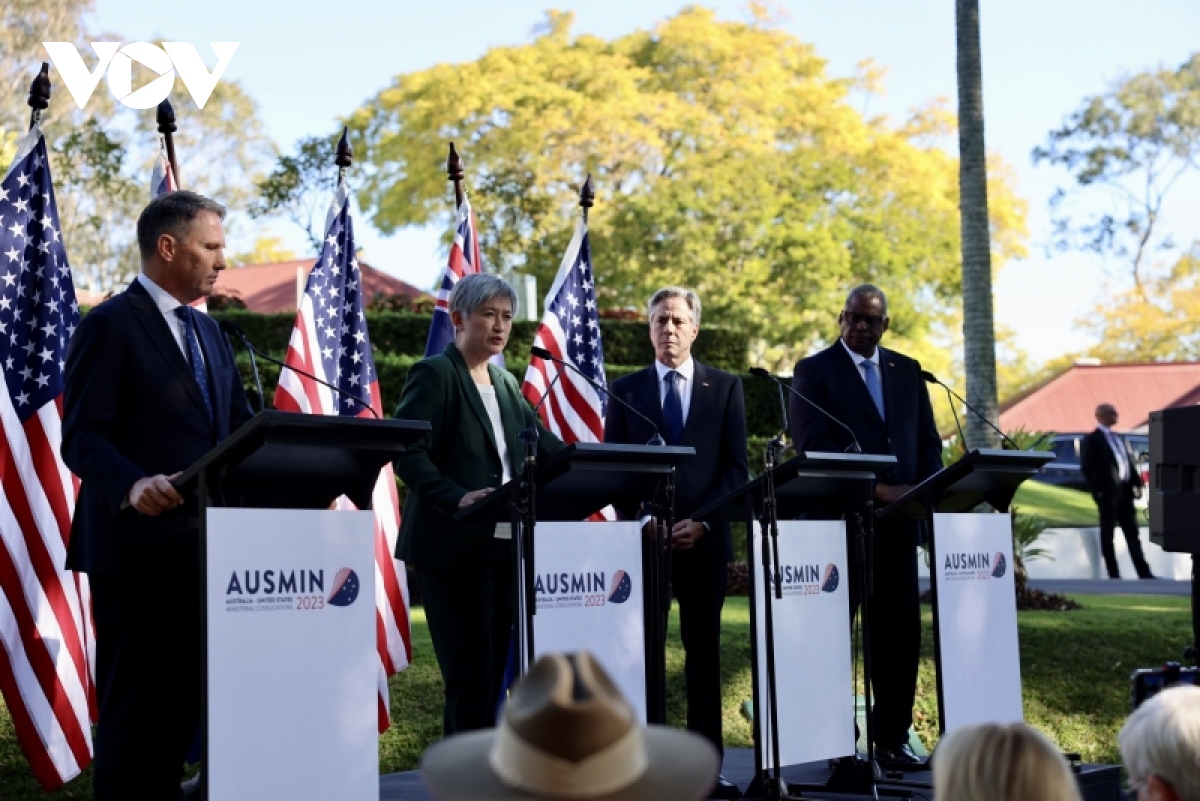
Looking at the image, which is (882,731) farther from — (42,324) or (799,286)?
(799,286)

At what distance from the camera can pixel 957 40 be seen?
529 inches

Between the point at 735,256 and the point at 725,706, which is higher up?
the point at 735,256

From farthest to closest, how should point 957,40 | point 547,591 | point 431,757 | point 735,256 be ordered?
point 735,256 < point 957,40 < point 547,591 < point 431,757

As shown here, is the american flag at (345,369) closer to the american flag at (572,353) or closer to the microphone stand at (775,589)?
the american flag at (572,353)

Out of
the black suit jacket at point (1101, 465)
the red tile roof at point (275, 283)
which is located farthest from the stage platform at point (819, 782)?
the red tile roof at point (275, 283)

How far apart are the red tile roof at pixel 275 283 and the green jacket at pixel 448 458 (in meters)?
29.8

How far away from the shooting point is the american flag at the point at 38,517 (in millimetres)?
6148

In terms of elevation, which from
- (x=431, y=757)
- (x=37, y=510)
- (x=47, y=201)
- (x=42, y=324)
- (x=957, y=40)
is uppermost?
(x=957, y=40)

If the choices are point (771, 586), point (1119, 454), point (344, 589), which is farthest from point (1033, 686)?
point (1119, 454)

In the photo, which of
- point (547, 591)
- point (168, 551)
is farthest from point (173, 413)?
point (547, 591)

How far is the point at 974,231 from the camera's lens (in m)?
13.7

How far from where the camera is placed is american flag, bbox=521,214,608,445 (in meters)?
8.99

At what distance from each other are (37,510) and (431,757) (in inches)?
190

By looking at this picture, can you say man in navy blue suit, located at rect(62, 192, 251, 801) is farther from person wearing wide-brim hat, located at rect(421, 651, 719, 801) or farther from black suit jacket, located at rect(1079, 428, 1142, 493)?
black suit jacket, located at rect(1079, 428, 1142, 493)
